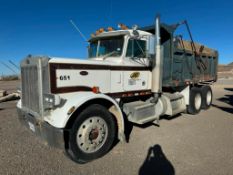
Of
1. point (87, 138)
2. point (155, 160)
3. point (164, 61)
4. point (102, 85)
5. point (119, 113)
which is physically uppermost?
point (164, 61)

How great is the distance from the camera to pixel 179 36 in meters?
6.34

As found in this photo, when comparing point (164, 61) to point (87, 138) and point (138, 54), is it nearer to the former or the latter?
point (138, 54)

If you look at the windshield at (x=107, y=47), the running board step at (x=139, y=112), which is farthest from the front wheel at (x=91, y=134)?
the windshield at (x=107, y=47)

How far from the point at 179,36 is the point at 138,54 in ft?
6.74

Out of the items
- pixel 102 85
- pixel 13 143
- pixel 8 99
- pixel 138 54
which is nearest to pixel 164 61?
pixel 138 54

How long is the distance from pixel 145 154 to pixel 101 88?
1771 millimetres

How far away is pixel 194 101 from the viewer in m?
7.42

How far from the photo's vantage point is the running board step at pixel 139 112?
16.1ft

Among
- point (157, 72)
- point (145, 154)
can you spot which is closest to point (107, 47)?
point (157, 72)

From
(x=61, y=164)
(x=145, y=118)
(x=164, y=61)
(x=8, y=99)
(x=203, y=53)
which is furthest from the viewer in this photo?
(x=8, y=99)

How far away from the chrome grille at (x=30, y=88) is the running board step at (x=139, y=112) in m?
2.24

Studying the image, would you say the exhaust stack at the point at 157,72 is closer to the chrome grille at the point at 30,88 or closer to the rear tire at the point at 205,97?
the chrome grille at the point at 30,88

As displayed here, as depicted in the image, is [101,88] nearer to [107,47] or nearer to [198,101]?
[107,47]

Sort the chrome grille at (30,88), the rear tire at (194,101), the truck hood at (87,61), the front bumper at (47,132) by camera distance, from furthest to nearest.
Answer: the rear tire at (194,101)
the chrome grille at (30,88)
the truck hood at (87,61)
the front bumper at (47,132)
